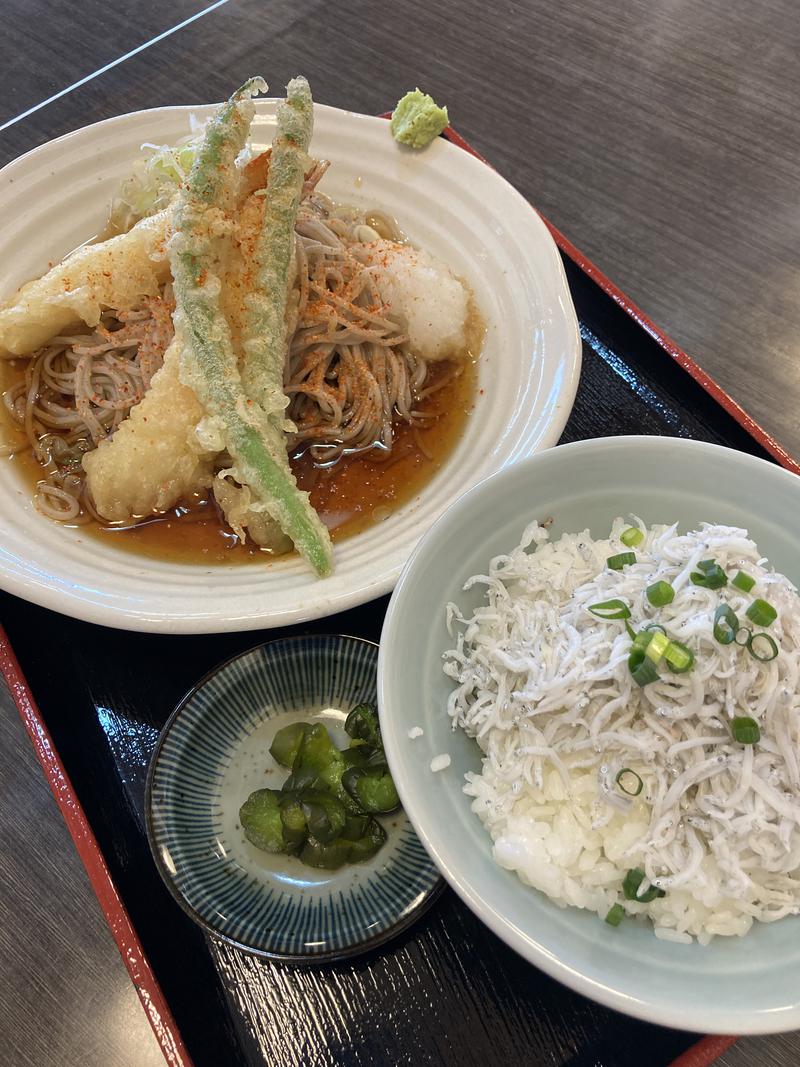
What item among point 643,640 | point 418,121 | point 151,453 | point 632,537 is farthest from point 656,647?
point 418,121

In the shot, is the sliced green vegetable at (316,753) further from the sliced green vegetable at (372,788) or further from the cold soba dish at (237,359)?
the cold soba dish at (237,359)

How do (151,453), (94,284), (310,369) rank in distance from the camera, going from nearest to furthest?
(151,453), (94,284), (310,369)

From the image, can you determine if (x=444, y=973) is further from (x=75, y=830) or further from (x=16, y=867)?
(x=16, y=867)

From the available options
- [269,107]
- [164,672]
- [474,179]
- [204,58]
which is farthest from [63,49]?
[164,672]

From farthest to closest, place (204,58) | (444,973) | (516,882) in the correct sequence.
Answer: (204,58) < (444,973) < (516,882)

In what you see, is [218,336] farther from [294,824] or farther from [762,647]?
[762,647]

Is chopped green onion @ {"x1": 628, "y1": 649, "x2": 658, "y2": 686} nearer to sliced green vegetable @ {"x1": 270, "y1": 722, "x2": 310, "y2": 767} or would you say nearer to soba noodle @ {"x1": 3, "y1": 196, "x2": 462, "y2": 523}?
sliced green vegetable @ {"x1": 270, "y1": 722, "x2": 310, "y2": 767}
